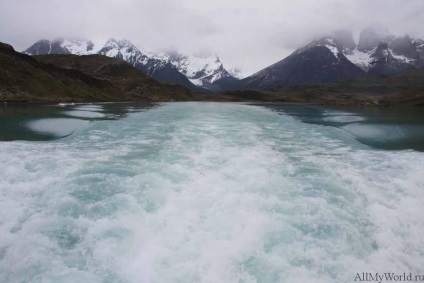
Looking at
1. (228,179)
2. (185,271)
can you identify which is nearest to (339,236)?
(185,271)

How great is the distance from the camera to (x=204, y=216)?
1811 cm

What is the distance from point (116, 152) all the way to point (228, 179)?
39.7 ft

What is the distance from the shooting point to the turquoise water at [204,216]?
1393 centimetres

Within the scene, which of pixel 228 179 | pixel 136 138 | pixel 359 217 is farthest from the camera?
pixel 136 138

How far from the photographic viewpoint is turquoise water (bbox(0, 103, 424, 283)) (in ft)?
45.7

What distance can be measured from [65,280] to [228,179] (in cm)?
1303

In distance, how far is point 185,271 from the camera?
45.2 feet

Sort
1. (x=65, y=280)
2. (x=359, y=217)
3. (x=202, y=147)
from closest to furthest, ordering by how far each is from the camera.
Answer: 1. (x=65, y=280)
2. (x=359, y=217)
3. (x=202, y=147)

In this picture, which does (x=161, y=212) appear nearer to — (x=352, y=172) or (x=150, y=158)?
(x=150, y=158)

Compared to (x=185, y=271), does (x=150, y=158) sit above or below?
above

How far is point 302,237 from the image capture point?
15914 mm

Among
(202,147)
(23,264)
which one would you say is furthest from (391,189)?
(23,264)

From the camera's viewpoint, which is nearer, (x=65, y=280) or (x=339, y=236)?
(x=65, y=280)

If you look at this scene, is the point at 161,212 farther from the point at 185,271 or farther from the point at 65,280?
the point at 65,280
